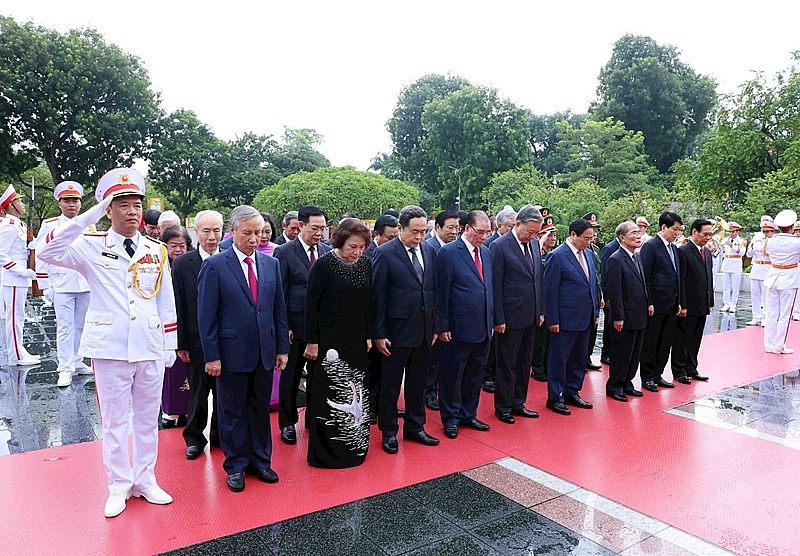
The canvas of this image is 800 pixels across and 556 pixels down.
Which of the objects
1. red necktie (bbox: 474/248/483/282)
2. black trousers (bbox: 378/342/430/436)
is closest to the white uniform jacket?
black trousers (bbox: 378/342/430/436)

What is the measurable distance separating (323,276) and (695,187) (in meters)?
23.8

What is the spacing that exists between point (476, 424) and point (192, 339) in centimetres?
221

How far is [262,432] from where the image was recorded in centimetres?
364

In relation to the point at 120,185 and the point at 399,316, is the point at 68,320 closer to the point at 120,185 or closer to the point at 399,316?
the point at 120,185

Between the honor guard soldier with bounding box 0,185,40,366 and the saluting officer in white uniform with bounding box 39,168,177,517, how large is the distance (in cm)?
386

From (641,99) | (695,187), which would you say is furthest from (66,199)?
(641,99)

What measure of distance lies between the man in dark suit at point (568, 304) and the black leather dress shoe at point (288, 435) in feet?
7.36

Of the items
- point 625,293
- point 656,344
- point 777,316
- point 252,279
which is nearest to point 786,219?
point 777,316

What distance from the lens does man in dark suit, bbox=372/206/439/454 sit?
4082 millimetres

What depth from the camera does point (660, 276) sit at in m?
5.77

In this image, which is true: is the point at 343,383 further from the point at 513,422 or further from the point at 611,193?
the point at 611,193

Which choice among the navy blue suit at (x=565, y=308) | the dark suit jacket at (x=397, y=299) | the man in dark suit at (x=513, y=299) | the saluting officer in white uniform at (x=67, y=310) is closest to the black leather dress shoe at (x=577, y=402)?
the navy blue suit at (x=565, y=308)

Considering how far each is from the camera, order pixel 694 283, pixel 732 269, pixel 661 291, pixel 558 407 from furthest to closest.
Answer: pixel 732 269, pixel 694 283, pixel 661 291, pixel 558 407

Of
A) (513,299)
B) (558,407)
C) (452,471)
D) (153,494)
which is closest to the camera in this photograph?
(153,494)
